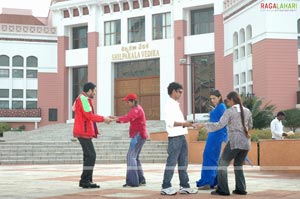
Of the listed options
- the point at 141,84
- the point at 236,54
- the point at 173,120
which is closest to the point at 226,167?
the point at 173,120

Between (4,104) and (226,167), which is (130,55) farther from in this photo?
(226,167)

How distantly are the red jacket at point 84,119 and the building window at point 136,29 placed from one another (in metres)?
30.5

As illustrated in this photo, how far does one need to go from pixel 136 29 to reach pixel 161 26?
2.13 m

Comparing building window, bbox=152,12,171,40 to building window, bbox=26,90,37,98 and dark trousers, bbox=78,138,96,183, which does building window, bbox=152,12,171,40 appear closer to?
building window, bbox=26,90,37,98

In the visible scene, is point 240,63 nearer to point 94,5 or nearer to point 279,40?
Answer: point 279,40

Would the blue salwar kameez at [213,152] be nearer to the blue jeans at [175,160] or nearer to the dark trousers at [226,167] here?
the dark trousers at [226,167]

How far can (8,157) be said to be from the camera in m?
20.6

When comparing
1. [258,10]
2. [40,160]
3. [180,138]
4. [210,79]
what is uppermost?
[258,10]

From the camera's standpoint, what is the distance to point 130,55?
3959cm

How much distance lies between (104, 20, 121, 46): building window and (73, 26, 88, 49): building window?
2107 millimetres

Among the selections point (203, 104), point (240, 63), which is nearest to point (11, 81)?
point (203, 104)

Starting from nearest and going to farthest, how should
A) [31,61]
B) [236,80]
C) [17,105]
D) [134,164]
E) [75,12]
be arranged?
[134,164], [236,80], [17,105], [31,61], [75,12]

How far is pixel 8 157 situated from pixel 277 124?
11.2 m

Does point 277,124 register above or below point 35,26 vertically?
below
